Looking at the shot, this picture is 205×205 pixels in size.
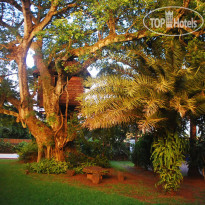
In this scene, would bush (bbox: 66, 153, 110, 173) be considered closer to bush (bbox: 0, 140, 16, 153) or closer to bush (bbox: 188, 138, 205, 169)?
bush (bbox: 188, 138, 205, 169)

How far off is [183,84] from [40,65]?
31.2 ft

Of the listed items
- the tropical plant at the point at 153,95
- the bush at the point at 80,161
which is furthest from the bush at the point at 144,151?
the tropical plant at the point at 153,95

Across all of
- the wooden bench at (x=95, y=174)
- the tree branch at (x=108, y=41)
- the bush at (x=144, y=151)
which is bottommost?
the wooden bench at (x=95, y=174)

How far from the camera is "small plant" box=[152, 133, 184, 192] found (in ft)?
28.8

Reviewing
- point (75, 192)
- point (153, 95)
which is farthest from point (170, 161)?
point (75, 192)

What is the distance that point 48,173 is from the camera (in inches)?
490

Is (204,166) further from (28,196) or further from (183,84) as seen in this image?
(28,196)

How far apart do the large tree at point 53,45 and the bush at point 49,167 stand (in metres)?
0.66

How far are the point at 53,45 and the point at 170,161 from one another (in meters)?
7.84

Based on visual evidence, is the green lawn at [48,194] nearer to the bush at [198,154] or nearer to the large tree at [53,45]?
the large tree at [53,45]

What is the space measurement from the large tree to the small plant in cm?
520

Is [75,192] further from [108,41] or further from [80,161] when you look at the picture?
[108,41]

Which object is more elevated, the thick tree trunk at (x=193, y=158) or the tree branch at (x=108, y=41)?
the tree branch at (x=108, y=41)

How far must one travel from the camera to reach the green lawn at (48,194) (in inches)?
294
